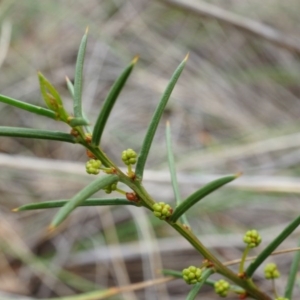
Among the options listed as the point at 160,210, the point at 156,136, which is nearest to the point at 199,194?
the point at 160,210

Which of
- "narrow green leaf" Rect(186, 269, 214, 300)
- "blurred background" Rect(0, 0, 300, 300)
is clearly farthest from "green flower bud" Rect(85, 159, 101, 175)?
"blurred background" Rect(0, 0, 300, 300)

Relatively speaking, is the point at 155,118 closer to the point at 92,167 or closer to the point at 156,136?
the point at 92,167

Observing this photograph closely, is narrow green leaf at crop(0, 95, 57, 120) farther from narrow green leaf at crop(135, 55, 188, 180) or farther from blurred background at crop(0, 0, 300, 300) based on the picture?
blurred background at crop(0, 0, 300, 300)

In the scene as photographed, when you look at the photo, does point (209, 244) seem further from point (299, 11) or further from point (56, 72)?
point (299, 11)

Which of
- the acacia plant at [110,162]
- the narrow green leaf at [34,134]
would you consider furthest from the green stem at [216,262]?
the narrow green leaf at [34,134]

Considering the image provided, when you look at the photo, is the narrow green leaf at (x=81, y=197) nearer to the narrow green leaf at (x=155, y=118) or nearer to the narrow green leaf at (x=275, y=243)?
the narrow green leaf at (x=155, y=118)

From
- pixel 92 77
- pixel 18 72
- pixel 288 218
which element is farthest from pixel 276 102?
pixel 18 72
